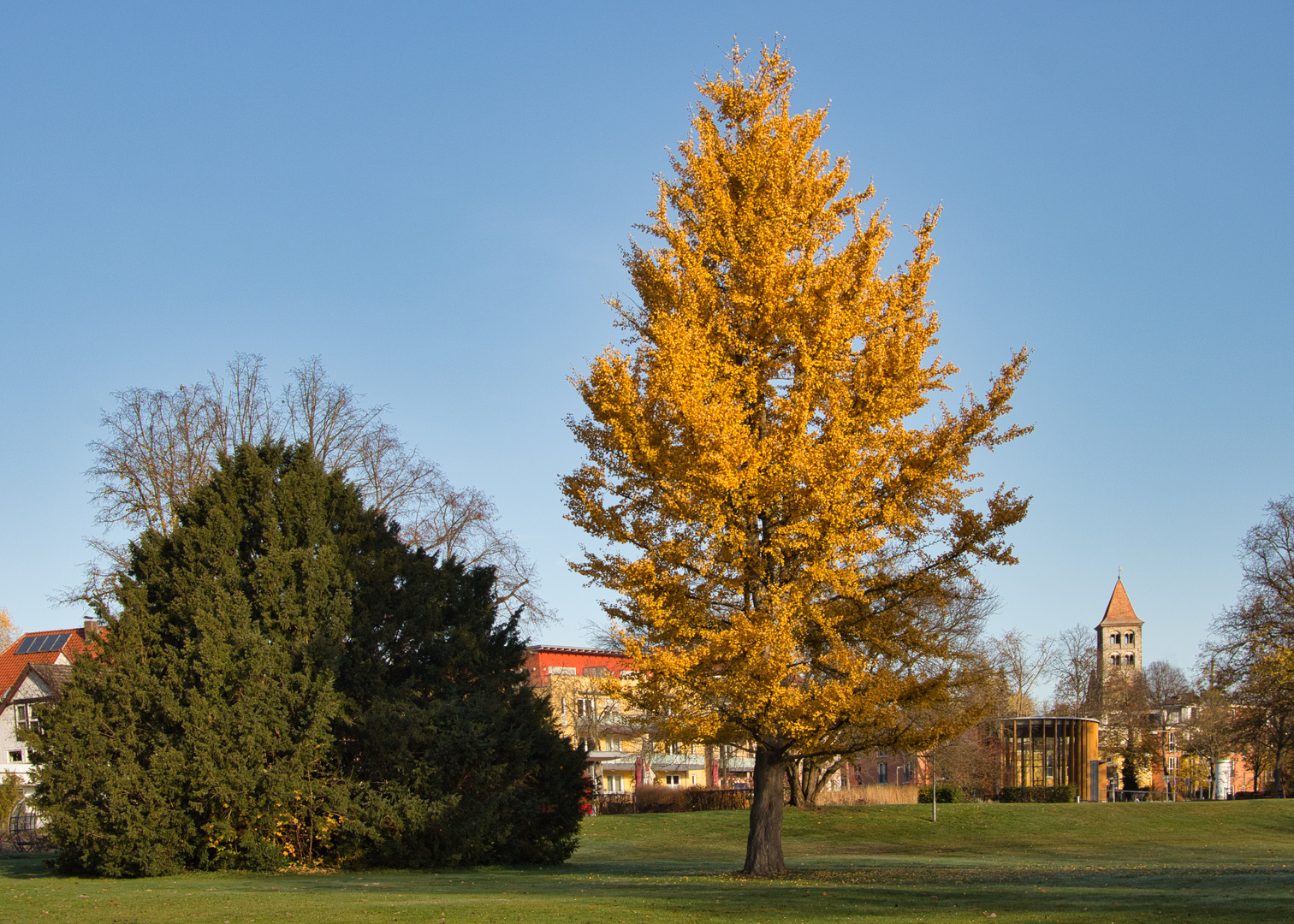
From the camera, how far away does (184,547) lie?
20188 mm

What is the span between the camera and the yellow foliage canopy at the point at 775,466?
13.7m

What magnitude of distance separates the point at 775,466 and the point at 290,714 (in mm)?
10895

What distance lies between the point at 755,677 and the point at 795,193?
7284 millimetres

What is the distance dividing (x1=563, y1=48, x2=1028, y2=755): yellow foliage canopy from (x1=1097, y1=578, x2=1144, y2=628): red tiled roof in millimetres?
134074

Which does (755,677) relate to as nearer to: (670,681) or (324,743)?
(670,681)

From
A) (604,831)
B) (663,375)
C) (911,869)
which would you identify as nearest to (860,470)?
(663,375)

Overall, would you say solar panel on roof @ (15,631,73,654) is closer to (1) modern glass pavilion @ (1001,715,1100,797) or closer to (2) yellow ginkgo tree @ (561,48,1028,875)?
(1) modern glass pavilion @ (1001,715,1100,797)

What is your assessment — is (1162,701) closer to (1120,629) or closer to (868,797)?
(868,797)

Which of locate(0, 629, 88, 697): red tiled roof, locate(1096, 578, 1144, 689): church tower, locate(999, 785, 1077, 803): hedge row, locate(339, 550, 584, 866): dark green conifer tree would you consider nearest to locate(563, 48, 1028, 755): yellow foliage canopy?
locate(339, 550, 584, 866): dark green conifer tree

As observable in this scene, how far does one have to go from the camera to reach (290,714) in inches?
757

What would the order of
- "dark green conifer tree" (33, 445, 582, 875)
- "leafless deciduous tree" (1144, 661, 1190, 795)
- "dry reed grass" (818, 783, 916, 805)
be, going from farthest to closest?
"leafless deciduous tree" (1144, 661, 1190, 795) → "dry reed grass" (818, 783, 916, 805) → "dark green conifer tree" (33, 445, 582, 875)

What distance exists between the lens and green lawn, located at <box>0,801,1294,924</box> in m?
11.3

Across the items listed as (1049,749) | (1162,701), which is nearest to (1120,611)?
(1162,701)

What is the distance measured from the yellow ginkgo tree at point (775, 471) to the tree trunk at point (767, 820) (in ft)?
0.12
